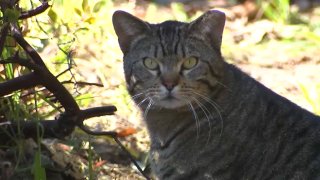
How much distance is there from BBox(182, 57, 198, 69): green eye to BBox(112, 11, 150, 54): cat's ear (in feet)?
0.81

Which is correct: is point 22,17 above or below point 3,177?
above

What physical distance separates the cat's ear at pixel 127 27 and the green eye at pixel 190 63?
0.25 m

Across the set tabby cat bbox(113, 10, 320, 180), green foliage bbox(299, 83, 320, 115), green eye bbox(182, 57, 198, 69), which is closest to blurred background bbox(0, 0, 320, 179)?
green foliage bbox(299, 83, 320, 115)

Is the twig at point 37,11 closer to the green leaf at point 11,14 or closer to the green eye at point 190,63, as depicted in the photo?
the green leaf at point 11,14

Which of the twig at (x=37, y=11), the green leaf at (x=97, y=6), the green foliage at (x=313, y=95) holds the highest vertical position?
the twig at (x=37, y=11)

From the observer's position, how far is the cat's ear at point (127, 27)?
3.34 m

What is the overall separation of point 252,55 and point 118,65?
122cm

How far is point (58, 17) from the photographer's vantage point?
398 centimetres

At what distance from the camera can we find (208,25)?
130 inches

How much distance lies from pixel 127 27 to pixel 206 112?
52cm

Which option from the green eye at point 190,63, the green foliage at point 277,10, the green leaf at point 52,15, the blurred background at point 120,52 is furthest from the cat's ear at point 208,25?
the green foliage at point 277,10

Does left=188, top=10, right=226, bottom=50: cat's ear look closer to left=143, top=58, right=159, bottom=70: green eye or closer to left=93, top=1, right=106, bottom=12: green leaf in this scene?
A: left=143, top=58, right=159, bottom=70: green eye

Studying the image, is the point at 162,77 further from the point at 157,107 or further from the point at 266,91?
the point at 266,91

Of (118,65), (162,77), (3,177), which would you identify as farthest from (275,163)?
(118,65)
